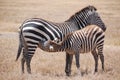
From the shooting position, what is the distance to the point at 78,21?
12945 mm

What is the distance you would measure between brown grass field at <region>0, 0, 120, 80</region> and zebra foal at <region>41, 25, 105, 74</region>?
0.76 m

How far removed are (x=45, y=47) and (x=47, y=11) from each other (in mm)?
36796

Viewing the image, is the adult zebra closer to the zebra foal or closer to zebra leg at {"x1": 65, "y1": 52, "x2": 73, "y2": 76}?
zebra leg at {"x1": 65, "y1": 52, "x2": 73, "y2": 76}

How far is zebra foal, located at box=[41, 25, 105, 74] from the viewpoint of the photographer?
37.0ft

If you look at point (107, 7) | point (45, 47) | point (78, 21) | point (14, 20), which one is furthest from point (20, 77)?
point (107, 7)

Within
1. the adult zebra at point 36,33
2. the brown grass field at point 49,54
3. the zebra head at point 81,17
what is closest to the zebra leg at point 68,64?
the adult zebra at point 36,33

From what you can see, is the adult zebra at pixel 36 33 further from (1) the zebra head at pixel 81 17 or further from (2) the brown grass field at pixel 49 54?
(2) the brown grass field at pixel 49 54

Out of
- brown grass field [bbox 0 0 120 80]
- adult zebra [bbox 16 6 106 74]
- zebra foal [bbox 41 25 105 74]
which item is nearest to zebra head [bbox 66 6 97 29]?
adult zebra [bbox 16 6 106 74]

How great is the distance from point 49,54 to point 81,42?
4776 millimetres

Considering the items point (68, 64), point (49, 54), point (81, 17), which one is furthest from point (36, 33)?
point (49, 54)

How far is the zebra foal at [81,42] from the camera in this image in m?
11.3

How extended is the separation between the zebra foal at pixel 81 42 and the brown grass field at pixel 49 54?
2.48 ft

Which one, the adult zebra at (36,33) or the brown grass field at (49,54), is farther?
the adult zebra at (36,33)

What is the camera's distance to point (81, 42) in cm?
1177
